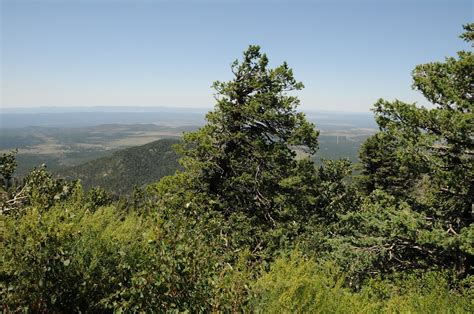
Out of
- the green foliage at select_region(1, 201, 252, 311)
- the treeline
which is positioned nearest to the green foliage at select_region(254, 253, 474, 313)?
the treeline

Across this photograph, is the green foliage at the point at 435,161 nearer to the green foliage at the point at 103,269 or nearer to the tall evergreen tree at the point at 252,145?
the tall evergreen tree at the point at 252,145

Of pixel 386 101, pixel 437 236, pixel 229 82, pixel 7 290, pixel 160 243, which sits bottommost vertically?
pixel 437 236

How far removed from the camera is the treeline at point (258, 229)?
13.0 ft

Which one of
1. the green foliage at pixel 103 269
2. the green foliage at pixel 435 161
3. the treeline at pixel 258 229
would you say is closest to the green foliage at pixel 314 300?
the treeline at pixel 258 229

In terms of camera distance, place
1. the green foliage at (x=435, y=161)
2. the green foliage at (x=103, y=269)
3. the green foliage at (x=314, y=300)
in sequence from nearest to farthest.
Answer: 1. the green foliage at (x=103, y=269)
2. the green foliage at (x=314, y=300)
3. the green foliage at (x=435, y=161)

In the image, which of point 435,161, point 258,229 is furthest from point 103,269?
point 435,161

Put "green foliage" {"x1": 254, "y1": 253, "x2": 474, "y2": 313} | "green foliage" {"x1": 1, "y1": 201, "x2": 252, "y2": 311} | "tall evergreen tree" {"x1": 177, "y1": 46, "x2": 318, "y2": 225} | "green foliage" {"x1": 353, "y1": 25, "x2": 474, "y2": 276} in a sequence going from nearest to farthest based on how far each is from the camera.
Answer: "green foliage" {"x1": 1, "y1": 201, "x2": 252, "y2": 311} < "green foliage" {"x1": 254, "y1": 253, "x2": 474, "y2": 313} < "green foliage" {"x1": 353, "y1": 25, "x2": 474, "y2": 276} < "tall evergreen tree" {"x1": 177, "y1": 46, "x2": 318, "y2": 225}

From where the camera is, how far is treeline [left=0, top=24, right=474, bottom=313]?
3961 mm

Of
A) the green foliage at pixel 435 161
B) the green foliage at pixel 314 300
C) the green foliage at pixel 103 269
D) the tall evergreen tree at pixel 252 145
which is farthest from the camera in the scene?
the tall evergreen tree at pixel 252 145

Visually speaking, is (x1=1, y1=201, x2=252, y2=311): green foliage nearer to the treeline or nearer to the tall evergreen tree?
the treeline

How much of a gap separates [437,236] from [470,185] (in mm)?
2584

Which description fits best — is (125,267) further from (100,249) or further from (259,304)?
(259,304)

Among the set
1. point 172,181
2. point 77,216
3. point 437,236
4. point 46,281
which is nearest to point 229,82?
point 172,181

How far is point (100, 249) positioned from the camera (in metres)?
4.21
